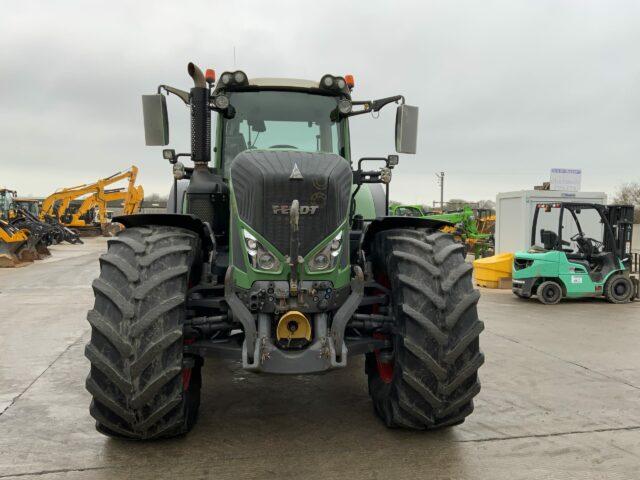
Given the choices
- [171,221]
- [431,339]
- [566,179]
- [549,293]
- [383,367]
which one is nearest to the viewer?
[431,339]

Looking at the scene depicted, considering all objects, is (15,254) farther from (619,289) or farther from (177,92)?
(619,289)

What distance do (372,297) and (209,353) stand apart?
1175 mm

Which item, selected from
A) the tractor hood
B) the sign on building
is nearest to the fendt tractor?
the tractor hood

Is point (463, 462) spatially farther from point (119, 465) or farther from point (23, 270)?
point (23, 270)

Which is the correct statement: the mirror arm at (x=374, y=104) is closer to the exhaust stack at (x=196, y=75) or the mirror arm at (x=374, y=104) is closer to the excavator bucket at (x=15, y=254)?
the exhaust stack at (x=196, y=75)

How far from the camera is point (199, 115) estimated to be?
3934mm

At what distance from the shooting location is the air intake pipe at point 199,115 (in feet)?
12.8

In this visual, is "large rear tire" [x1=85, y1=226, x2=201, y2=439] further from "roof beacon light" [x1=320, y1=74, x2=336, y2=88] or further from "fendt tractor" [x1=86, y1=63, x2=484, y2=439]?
"roof beacon light" [x1=320, y1=74, x2=336, y2=88]

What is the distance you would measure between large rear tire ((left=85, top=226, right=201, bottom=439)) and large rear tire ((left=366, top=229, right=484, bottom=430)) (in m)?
1.35

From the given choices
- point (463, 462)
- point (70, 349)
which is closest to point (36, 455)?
point (463, 462)

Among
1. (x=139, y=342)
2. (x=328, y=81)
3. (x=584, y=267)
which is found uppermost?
(x=328, y=81)

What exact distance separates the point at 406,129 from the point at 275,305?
2161mm

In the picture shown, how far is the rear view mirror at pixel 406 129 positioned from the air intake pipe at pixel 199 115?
1.67 metres

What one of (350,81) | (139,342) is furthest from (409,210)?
(139,342)
